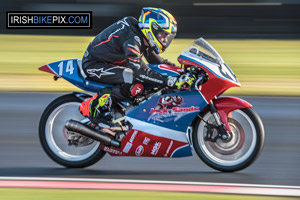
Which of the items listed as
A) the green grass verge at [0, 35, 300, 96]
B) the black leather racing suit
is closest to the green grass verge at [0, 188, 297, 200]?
the black leather racing suit

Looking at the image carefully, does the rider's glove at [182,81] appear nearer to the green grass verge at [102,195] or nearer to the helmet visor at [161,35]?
the helmet visor at [161,35]

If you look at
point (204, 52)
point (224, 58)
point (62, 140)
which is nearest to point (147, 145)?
point (62, 140)

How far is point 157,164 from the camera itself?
270 inches

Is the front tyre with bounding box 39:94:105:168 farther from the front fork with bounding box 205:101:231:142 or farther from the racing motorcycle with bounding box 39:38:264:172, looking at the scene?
the front fork with bounding box 205:101:231:142

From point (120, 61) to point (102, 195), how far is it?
169 cm

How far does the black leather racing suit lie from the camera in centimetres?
630

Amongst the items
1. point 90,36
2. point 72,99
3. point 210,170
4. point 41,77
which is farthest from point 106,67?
point 90,36

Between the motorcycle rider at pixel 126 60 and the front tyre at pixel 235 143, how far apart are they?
60 cm

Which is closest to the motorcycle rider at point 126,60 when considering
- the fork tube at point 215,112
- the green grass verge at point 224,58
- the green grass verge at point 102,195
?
the fork tube at point 215,112

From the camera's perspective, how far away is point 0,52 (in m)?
17.3

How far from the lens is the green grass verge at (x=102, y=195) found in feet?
17.8

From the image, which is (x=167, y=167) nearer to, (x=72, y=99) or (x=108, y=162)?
(x=108, y=162)

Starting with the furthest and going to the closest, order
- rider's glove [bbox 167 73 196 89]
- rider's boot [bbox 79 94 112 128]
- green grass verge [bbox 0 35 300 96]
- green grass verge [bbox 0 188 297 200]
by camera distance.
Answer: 1. green grass verge [bbox 0 35 300 96]
2. rider's boot [bbox 79 94 112 128]
3. rider's glove [bbox 167 73 196 89]
4. green grass verge [bbox 0 188 297 200]

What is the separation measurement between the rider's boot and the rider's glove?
2.32ft
